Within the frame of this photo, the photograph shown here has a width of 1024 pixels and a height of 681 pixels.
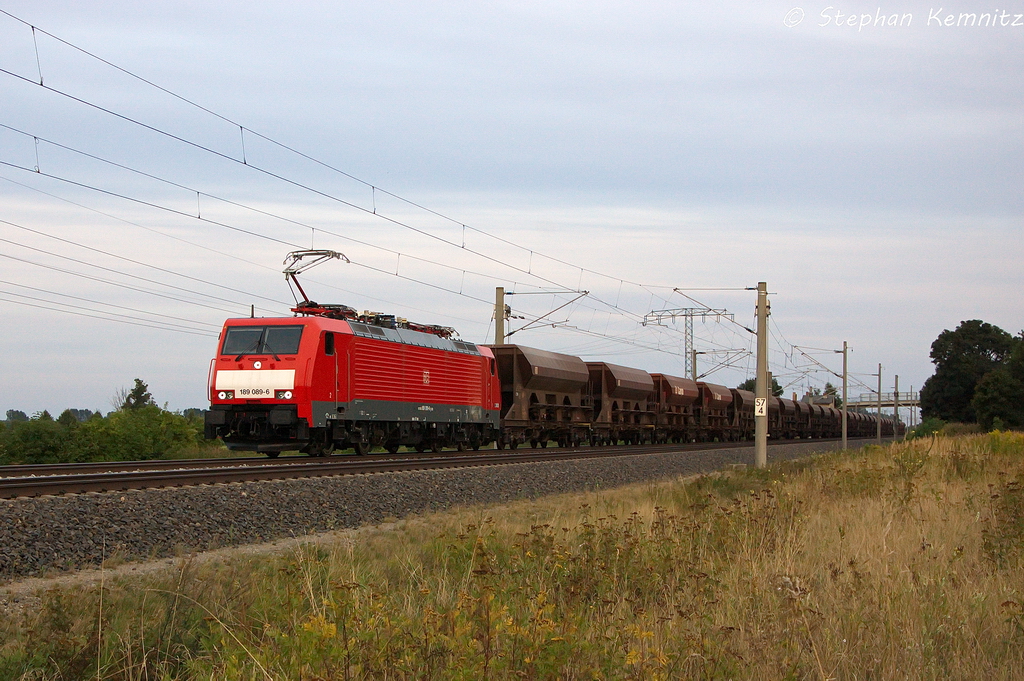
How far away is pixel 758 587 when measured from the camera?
7.09 m

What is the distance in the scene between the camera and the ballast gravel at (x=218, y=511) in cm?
1017

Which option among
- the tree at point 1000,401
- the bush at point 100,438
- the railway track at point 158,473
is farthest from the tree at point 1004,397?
the bush at point 100,438

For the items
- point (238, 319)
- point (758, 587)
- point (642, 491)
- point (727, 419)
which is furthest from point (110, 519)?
point (727, 419)

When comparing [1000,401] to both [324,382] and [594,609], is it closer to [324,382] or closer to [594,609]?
[324,382]

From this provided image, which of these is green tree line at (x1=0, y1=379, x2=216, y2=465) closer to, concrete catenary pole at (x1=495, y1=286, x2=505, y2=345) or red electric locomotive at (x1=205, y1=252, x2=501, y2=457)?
red electric locomotive at (x1=205, y1=252, x2=501, y2=457)

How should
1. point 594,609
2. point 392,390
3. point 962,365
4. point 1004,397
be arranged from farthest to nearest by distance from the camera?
point 962,365 < point 1004,397 < point 392,390 < point 594,609

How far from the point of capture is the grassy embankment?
501cm

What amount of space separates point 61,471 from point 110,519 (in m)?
6.91

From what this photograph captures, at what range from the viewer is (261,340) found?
73.5 feet

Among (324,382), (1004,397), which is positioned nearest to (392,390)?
(324,382)

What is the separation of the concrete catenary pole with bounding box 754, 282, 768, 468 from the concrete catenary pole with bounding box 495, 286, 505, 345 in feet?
49.2

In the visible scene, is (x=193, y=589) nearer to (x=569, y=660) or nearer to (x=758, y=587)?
(x=569, y=660)

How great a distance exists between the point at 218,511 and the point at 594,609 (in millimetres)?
7172

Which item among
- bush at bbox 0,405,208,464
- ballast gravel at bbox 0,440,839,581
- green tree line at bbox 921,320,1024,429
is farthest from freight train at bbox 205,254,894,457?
green tree line at bbox 921,320,1024,429
